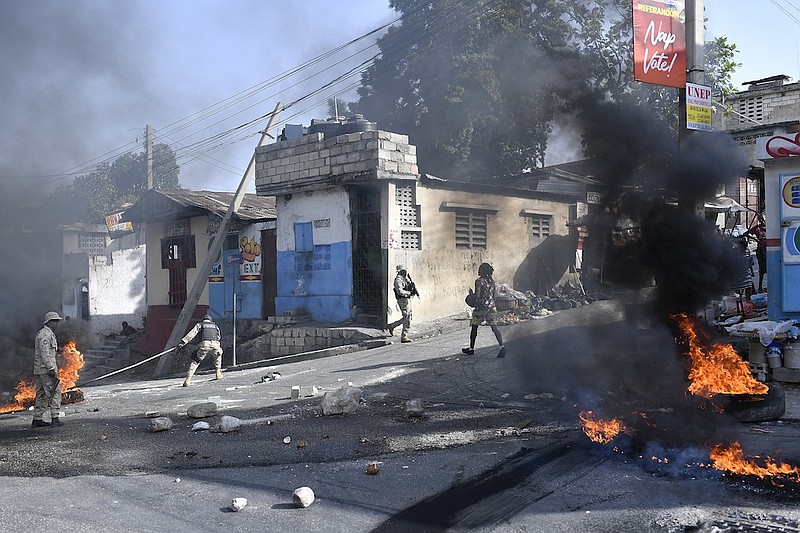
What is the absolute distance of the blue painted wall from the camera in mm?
15953

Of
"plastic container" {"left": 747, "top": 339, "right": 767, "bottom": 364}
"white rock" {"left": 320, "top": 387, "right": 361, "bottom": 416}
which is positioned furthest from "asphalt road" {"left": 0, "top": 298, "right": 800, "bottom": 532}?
"plastic container" {"left": 747, "top": 339, "right": 767, "bottom": 364}

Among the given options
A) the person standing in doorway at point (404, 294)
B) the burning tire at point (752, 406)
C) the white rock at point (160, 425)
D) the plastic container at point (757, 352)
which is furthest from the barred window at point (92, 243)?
the burning tire at point (752, 406)

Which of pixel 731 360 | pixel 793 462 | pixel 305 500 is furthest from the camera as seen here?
pixel 731 360

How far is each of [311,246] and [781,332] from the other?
36.3 ft

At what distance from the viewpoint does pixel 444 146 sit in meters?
25.0

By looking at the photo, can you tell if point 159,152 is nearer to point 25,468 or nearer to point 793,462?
point 25,468

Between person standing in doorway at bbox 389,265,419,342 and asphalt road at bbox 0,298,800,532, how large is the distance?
3501mm

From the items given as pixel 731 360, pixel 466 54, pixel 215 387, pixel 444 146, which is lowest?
pixel 215 387

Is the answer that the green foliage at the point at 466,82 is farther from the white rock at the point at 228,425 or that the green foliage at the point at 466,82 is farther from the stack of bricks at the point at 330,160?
the white rock at the point at 228,425

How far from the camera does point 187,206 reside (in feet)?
66.8

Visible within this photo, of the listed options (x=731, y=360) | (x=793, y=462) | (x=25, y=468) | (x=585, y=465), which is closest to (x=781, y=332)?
(x=731, y=360)

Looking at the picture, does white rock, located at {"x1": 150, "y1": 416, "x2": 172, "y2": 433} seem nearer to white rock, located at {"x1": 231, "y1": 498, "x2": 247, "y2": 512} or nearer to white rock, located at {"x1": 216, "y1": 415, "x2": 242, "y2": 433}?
white rock, located at {"x1": 216, "y1": 415, "x2": 242, "y2": 433}

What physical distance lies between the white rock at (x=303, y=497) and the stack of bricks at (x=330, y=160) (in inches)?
414

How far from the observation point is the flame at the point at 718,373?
6.82 metres
